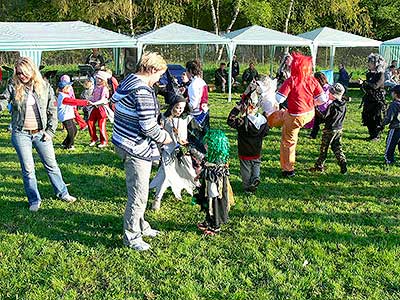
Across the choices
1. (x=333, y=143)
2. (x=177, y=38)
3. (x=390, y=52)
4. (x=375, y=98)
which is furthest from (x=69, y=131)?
(x=390, y=52)

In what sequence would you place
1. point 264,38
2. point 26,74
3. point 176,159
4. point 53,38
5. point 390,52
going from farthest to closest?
point 390,52 → point 264,38 → point 53,38 → point 176,159 → point 26,74

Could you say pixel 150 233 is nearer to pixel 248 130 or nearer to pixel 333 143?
pixel 248 130

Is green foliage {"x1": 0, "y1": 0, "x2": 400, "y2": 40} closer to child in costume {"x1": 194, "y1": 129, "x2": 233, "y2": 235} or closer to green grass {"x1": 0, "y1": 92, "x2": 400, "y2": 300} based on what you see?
green grass {"x1": 0, "y1": 92, "x2": 400, "y2": 300}

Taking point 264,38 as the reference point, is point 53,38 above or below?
below

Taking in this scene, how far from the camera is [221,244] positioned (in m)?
4.59

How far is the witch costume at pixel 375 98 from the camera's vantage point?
9.17 m

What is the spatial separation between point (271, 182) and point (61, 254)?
3.30 m

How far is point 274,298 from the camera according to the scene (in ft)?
12.0

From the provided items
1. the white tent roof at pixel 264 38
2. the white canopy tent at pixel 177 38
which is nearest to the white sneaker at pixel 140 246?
the white canopy tent at pixel 177 38

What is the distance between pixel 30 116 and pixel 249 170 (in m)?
2.82

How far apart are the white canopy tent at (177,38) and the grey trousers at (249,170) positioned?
376 inches

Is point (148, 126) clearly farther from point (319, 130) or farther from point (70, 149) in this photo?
point (319, 130)

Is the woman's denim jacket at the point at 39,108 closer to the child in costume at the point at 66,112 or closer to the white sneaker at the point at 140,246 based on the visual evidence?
the white sneaker at the point at 140,246

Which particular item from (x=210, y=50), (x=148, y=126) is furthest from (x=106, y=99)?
(x=210, y=50)
